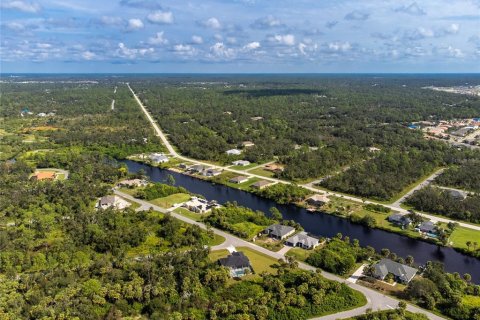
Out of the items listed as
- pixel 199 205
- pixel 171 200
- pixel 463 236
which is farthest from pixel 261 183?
pixel 463 236

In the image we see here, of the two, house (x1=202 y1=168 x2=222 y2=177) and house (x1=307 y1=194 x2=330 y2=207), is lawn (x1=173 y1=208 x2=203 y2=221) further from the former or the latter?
house (x1=202 y1=168 x2=222 y2=177)

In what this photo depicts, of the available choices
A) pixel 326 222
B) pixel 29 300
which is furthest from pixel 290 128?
pixel 29 300

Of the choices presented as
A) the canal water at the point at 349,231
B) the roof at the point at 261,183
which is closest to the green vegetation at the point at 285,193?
the canal water at the point at 349,231

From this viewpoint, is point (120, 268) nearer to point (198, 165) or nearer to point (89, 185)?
point (89, 185)

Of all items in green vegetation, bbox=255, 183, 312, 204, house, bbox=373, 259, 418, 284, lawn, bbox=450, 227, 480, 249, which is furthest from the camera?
green vegetation, bbox=255, 183, 312, 204

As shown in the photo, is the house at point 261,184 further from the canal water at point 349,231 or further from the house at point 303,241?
the house at point 303,241

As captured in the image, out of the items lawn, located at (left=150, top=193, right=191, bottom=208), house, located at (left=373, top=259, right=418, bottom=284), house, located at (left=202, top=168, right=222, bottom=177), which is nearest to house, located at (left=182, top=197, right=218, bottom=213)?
lawn, located at (left=150, top=193, right=191, bottom=208)

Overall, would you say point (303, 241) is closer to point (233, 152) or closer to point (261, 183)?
point (261, 183)
